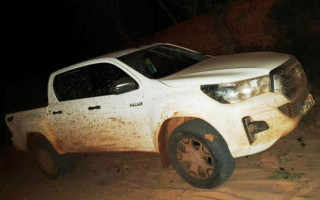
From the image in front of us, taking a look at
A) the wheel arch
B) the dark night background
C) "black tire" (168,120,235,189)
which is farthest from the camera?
the dark night background

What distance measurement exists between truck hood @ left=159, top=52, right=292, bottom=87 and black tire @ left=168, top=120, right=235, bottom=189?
50cm

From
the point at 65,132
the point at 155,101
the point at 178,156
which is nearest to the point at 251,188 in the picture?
the point at 178,156

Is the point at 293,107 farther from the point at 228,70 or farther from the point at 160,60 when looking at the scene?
the point at 160,60

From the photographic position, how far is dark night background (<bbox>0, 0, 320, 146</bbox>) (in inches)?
586

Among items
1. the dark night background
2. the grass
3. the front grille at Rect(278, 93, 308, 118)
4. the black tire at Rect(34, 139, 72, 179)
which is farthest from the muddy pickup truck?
the dark night background

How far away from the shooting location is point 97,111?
511 cm

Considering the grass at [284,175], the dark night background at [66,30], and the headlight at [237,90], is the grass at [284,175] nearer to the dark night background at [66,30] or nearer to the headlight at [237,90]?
the headlight at [237,90]

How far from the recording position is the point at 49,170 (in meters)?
6.55

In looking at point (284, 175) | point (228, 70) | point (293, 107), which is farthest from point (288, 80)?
point (284, 175)

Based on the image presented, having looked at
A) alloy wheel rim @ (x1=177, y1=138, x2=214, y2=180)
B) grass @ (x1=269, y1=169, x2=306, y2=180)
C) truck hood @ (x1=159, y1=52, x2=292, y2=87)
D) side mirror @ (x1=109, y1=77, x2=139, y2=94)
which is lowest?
grass @ (x1=269, y1=169, x2=306, y2=180)

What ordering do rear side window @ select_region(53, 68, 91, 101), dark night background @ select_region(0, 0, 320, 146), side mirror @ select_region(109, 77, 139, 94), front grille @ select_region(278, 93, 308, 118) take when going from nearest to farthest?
front grille @ select_region(278, 93, 308, 118), side mirror @ select_region(109, 77, 139, 94), rear side window @ select_region(53, 68, 91, 101), dark night background @ select_region(0, 0, 320, 146)

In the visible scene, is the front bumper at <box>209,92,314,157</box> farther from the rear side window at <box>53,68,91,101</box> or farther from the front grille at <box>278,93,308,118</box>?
the rear side window at <box>53,68,91,101</box>

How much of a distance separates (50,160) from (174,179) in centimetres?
258

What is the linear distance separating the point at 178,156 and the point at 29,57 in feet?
56.8
